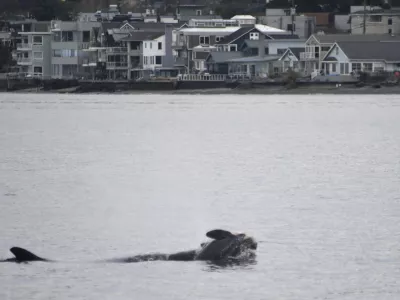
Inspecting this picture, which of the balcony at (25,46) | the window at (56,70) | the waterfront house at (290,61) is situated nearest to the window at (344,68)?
the waterfront house at (290,61)

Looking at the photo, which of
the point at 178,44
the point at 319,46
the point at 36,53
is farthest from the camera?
the point at 36,53

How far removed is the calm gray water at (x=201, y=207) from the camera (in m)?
22.4

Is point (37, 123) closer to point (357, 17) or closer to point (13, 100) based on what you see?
point (13, 100)

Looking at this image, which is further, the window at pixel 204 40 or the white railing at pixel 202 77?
the window at pixel 204 40

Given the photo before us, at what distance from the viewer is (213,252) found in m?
23.8

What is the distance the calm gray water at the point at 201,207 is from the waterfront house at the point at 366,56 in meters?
39.1

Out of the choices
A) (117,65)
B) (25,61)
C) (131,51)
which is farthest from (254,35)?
(25,61)

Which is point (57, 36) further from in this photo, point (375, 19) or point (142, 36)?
point (375, 19)

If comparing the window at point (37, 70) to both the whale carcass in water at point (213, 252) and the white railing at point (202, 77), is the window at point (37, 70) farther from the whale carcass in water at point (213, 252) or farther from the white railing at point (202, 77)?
the whale carcass in water at point (213, 252)

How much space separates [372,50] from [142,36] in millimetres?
24236

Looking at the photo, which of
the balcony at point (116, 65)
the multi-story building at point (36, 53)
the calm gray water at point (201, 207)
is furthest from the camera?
the multi-story building at point (36, 53)

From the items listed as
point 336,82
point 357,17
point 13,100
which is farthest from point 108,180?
point 357,17

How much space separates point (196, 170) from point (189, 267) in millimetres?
20950

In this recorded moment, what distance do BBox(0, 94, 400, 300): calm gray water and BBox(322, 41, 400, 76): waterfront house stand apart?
3907cm
